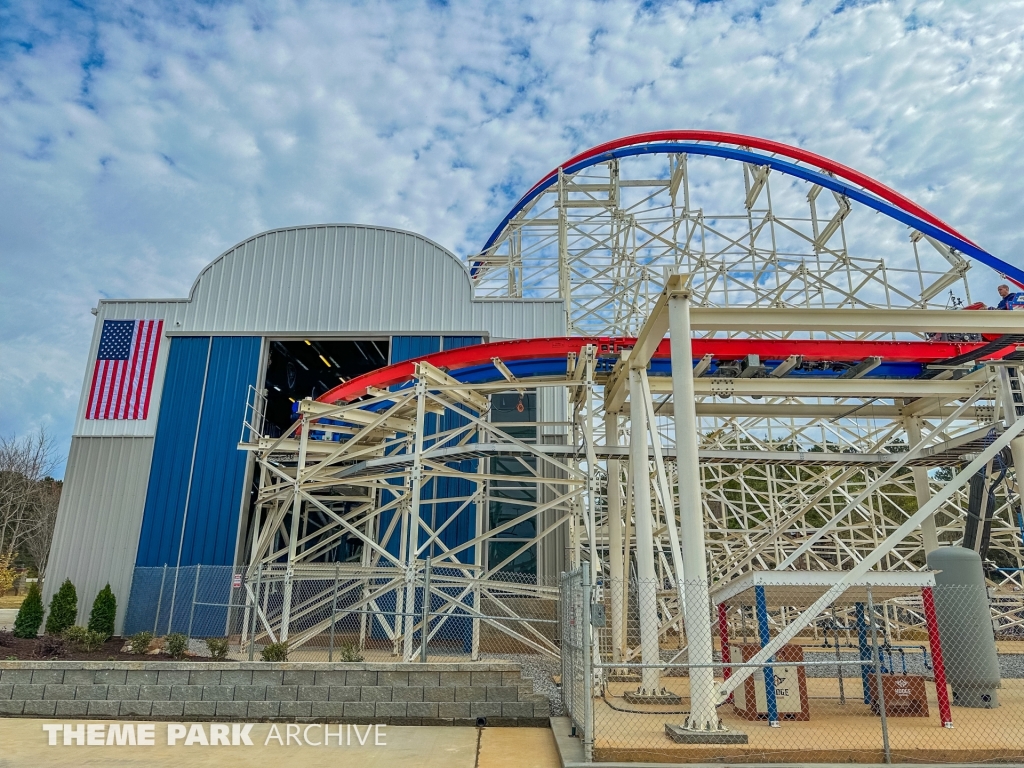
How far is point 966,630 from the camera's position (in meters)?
9.77

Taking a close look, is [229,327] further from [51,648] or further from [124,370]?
[51,648]

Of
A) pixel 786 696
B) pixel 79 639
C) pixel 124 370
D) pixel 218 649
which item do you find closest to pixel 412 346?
pixel 124 370

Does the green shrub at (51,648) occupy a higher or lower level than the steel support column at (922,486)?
lower

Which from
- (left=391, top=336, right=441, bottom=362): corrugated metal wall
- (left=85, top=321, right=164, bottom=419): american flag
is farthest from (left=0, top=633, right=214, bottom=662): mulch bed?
(left=391, top=336, right=441, bottom=362): corrugated metal wall

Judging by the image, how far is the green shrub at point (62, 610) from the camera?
16.7 metres

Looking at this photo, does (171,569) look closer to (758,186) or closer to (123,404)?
(123,404)

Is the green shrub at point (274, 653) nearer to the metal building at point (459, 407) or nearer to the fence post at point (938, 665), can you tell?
the metal building at point (459, 407)

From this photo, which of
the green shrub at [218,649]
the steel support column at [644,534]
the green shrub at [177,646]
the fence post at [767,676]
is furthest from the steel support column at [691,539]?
the green shrub at [177,646]

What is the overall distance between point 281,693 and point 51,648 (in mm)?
6438

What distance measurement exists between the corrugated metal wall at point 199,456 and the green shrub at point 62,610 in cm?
157

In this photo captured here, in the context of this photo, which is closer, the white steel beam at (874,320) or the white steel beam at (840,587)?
the white steel beam at (840,587)

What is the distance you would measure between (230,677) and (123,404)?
39.9 ft

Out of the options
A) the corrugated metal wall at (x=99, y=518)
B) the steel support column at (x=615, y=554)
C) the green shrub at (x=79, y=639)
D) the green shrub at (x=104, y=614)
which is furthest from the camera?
the corrugated metal wall at (x=99, y=518)

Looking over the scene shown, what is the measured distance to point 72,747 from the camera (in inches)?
324
